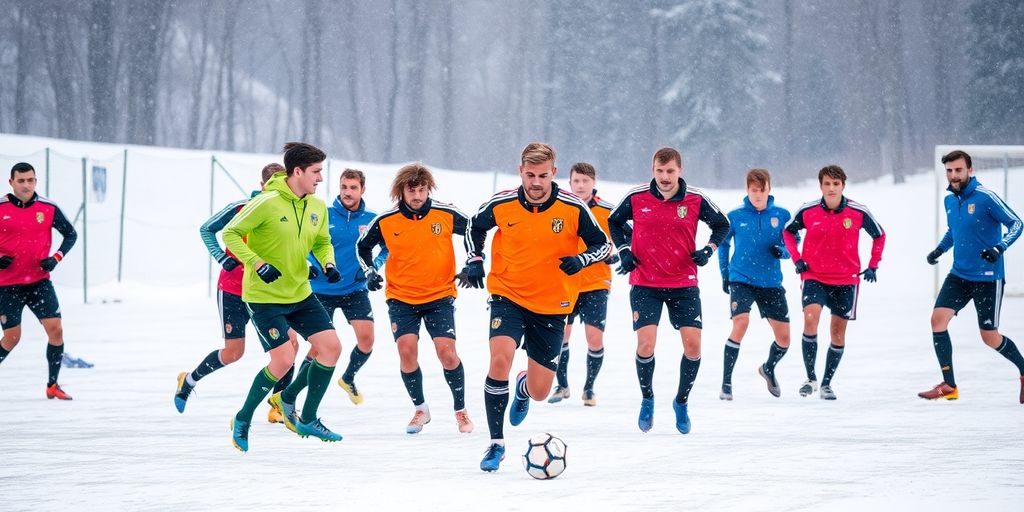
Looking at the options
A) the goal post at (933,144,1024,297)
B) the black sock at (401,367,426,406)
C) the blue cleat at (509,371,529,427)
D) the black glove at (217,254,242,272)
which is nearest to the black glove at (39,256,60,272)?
the black glove at (217,254,242,272)

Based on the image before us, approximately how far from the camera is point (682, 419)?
27.0ft

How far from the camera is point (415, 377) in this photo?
28.0 feet

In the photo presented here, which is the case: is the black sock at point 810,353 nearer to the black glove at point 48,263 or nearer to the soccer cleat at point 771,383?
the soccer cleat at point 771,383

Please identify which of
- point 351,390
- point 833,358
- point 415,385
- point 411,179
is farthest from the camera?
point 833,358

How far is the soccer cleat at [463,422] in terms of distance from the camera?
27.1 feet

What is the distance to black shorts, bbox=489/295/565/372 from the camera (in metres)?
7.05

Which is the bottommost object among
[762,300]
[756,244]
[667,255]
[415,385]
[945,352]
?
[415,385]

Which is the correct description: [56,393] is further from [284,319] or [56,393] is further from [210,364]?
[284,319]

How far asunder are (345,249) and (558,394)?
2.38 metres

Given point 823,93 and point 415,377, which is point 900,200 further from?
point 415,377

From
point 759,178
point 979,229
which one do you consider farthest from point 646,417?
point 979,229

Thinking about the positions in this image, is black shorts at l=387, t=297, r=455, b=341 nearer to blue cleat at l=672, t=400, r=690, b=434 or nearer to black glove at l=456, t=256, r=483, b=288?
black glove at l=456, t=256, r=483, b=288

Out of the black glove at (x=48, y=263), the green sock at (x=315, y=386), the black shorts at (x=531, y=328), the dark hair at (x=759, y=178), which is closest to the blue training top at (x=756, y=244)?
the dark hair at (x=759, y=178)

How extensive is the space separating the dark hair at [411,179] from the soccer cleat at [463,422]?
1723mm
